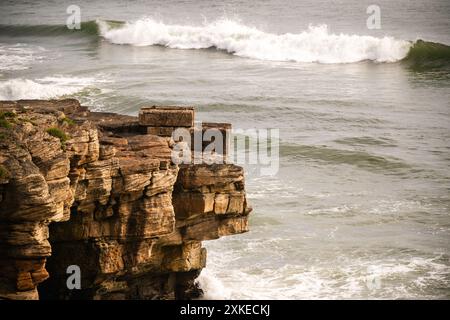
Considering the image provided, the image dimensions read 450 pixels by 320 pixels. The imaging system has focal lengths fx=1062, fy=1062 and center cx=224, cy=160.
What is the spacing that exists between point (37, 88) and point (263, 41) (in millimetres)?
29029

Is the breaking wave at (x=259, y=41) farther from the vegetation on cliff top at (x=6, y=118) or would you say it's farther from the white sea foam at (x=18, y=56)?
the vegetation on cliff top at (x=6, y=118)

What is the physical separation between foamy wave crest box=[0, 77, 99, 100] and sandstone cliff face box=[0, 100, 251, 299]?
29681 mm

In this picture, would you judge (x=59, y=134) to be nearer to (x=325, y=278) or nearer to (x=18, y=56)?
(x=325, y=278)

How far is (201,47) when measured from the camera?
86375mm

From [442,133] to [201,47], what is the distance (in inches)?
1452

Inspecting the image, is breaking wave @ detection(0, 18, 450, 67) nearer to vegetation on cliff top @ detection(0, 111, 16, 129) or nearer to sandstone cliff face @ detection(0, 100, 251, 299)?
sandstone cliff face @ detection(0, 100, 251, 299)

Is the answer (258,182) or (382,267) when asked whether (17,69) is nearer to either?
(258,182)

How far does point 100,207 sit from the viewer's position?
24.0 metres

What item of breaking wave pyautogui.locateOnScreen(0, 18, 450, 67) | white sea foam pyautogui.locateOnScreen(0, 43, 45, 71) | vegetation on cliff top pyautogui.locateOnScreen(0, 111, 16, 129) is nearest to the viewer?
vegetation on cliff top pyautogui.locateOnScreen(0, 111, 16, 129)

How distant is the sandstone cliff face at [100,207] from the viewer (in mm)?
20672

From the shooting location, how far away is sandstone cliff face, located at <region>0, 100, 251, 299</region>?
2067 centimetres
